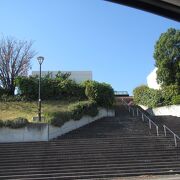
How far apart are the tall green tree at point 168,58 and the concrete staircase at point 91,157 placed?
18822mm

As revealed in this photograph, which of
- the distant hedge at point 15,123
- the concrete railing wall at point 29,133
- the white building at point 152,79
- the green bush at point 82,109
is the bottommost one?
the concrete railing wall at point 29,133

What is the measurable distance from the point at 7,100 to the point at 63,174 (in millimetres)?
19608

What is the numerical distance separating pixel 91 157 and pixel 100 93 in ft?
47.9

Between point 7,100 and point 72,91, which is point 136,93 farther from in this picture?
point 7,100

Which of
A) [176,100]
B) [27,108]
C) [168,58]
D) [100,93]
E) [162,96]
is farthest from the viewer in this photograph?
[168,58]

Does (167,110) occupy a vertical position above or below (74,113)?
above

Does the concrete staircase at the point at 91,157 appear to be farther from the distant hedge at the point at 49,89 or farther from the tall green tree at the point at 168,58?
the tall green tree at the point at 168,58

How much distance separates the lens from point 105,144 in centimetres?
2602

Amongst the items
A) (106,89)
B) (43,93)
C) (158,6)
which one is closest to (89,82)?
(106,89)

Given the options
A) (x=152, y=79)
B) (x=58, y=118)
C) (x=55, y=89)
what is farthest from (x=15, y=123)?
(x=152, y=79)

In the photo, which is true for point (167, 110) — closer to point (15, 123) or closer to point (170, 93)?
point (170, 93)

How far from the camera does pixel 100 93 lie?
123 ft

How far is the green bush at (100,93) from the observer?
1473 inches

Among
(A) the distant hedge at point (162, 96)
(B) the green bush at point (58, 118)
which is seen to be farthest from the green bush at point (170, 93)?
(B) the green bush at point (58, 118)
